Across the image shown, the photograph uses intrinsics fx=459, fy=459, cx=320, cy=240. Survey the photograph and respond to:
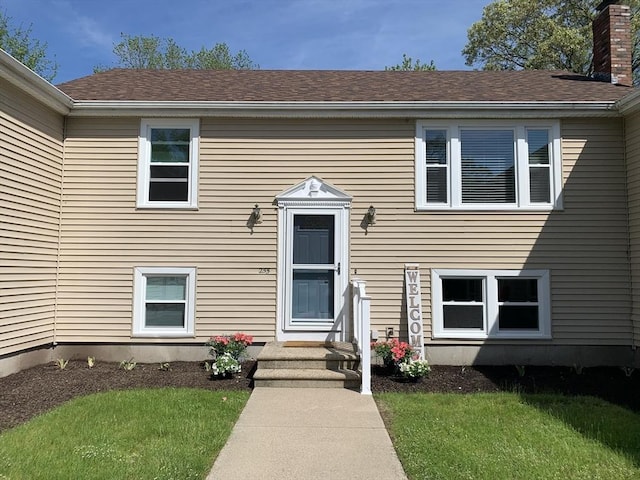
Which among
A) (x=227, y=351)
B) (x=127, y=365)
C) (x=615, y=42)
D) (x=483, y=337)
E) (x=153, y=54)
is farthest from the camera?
(x=153, y=54)

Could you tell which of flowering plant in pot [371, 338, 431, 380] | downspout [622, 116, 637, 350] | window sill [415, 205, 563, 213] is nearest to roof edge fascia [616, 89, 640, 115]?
downspout [622, 116, 637, 350]

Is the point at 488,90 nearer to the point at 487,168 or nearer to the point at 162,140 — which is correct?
the point at 487,168

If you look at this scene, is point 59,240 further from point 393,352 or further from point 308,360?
point 393,352

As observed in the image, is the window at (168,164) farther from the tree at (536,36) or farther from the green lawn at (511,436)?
the tree at (536,36)

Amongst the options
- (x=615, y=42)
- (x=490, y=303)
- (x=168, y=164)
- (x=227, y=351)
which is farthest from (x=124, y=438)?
(x=615, y=42)

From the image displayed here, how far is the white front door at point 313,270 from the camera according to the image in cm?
768

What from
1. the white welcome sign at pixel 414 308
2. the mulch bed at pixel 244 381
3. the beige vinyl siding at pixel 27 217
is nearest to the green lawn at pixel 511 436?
the mulch bed at pixel 244 381

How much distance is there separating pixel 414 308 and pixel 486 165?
9.10 ft

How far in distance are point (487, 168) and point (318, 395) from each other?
4815 mm

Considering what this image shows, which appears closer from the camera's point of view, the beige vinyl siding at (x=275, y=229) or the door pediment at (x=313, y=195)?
the beige vinyl siding at (x=275, y=229)

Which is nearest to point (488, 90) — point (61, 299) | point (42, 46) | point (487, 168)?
point (487, 168)

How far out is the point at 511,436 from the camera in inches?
173

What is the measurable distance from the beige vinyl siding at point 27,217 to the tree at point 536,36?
22.0 m

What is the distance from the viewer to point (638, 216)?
7.44 metres
